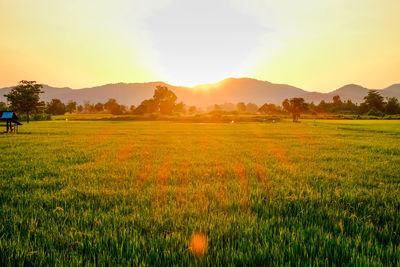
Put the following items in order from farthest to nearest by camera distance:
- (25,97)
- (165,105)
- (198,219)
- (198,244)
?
1. (165,105)
2. (25,97)
3. (198,219)
4. (198,244)

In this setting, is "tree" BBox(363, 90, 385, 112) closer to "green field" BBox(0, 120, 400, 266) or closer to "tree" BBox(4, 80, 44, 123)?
"green field" BBox(0, 120, 400, 266)

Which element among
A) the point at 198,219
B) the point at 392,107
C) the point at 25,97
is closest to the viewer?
the point at 198,219

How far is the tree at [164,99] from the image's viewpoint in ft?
402

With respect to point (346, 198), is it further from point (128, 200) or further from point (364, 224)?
point (128, 200)

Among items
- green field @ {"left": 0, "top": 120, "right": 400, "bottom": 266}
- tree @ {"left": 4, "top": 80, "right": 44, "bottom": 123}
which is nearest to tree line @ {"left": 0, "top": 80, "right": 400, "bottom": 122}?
tree @ {"left": 4, "top": 80, "right": 44, "bottom": 123}

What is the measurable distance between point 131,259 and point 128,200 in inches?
81.8

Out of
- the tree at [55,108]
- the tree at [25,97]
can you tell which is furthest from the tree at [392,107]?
the tree at [55,108]

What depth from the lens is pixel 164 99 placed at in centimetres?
12444

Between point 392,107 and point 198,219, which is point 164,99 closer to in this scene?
point 198,219

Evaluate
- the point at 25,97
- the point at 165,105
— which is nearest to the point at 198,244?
the point at 25,97

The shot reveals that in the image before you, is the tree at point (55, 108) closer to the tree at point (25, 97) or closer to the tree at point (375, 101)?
the tree at point (25, 97)

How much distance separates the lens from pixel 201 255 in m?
2.40

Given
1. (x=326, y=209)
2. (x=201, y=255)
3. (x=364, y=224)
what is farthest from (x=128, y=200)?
(x=364, y=224)

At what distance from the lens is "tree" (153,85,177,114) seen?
402 ft
